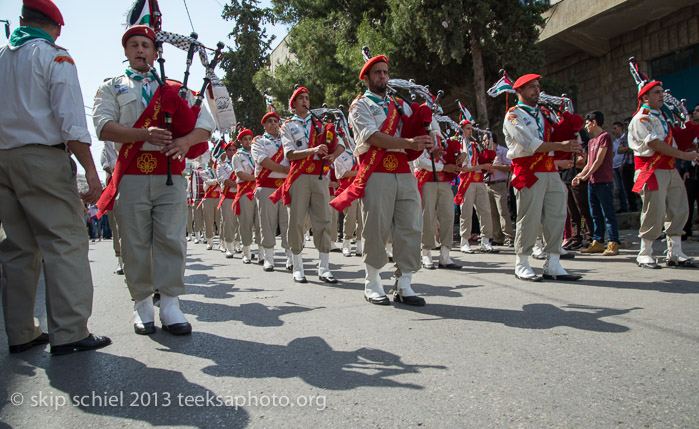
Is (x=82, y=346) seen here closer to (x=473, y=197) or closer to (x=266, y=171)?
(x=266, y=171)

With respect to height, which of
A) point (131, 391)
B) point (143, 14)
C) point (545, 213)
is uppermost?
point (143, 14)

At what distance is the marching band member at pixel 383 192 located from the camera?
4.56m

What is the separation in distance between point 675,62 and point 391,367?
1444cm

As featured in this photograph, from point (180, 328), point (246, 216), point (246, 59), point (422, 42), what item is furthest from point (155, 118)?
point (246, 59)

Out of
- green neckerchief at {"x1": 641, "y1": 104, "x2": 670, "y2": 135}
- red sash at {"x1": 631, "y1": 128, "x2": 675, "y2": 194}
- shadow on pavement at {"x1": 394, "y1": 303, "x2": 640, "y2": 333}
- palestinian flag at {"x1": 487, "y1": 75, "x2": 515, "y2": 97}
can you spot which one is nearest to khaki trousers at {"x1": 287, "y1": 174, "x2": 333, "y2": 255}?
shadow on pavement at {"x1": 394, "y1": 303, "x2": 640, "y2": 333}

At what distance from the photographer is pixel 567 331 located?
334 cm

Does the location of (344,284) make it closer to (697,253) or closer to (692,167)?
(697,253)

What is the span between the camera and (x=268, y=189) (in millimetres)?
7496

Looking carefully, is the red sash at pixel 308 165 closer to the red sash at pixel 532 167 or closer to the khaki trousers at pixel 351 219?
the red sash at pixel 532 167

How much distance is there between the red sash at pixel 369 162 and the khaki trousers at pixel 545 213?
1.98m

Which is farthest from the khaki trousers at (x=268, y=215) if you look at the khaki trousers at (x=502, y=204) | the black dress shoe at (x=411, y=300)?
the khaki trousers at (x=502, y=204)

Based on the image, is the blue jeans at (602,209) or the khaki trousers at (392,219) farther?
the blue jeans at (602,209)

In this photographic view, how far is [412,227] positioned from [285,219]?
10.8 feet

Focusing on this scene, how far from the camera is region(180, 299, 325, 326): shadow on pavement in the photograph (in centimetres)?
409
